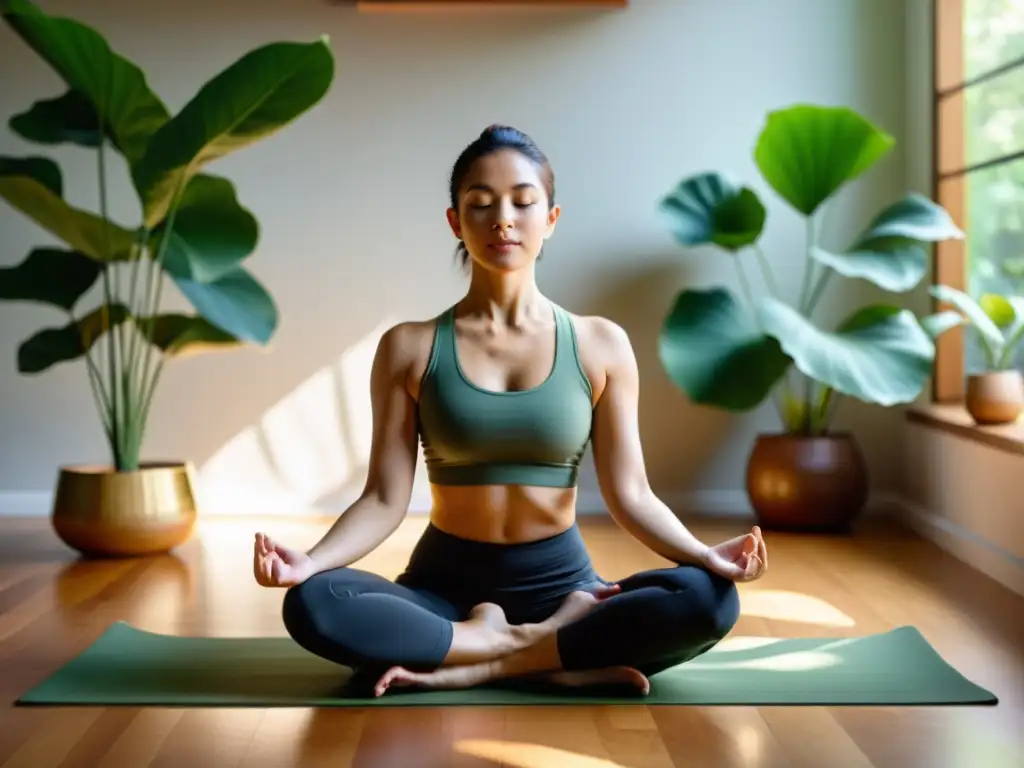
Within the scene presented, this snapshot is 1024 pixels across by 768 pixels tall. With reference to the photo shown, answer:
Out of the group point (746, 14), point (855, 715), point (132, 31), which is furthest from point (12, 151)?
point (855, 715)

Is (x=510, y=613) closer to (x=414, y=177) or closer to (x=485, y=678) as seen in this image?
(x=485, y=678)

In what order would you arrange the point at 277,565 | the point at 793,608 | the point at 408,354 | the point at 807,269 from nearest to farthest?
the point at 277,565
the point at 408,354
the point at 793,608
the point at 807,269

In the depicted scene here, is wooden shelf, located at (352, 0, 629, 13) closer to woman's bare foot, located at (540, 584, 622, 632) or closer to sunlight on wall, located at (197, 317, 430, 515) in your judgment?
sunlight on wall, located at (197, 317, 430, 515)

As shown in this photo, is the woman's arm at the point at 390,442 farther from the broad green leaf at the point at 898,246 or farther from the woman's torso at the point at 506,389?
the broad green leaf at the point at 898,246

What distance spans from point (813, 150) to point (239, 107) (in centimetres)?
162

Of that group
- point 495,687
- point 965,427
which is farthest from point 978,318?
point 495,687

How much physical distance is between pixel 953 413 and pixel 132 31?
8.91ft

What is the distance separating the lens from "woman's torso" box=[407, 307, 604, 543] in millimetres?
Answer: 2164

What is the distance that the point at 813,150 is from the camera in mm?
3773

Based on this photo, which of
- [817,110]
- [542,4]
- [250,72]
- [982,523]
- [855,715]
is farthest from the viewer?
[542,4]

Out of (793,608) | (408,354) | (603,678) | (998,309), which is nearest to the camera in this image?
(603,678)

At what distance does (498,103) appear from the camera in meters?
4.17

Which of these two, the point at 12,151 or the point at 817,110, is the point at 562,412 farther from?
the point at 12,151

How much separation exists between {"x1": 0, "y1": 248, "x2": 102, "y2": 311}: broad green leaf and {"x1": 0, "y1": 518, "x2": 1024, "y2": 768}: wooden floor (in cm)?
72
